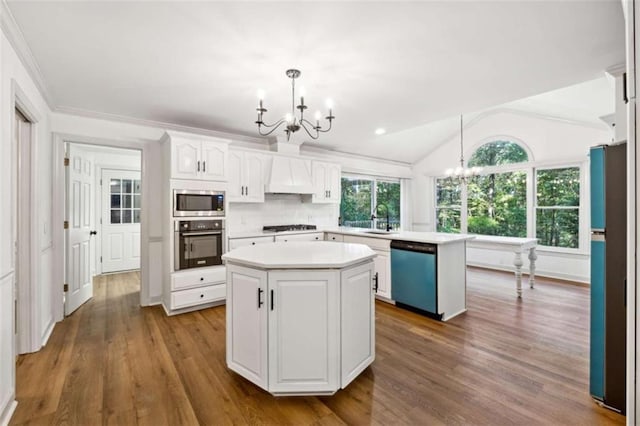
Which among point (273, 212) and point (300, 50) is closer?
point (300, 50)

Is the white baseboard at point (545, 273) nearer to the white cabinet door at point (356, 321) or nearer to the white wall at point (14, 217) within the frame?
the white cabinet door at point (356, 321)

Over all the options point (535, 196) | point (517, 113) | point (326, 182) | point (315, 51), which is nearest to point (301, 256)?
point (315, 51)

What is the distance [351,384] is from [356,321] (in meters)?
0.46

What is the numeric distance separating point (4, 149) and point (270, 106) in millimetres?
2343

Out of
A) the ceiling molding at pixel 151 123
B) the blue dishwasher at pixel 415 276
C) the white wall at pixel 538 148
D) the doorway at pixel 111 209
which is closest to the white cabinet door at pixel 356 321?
the blue dishwasher at pixel 415 276

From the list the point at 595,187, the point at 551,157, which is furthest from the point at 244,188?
the point at 551,157

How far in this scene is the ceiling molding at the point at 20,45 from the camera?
177 centimetres

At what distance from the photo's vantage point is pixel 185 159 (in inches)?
141

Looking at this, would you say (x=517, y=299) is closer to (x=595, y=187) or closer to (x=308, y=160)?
(x=595, y=187)

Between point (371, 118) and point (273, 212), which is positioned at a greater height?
point (371, 118)

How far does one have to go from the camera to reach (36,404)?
76.1 inches

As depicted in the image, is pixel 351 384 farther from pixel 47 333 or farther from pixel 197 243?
pixel 47 333

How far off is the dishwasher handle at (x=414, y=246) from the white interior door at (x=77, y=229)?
13.2ft

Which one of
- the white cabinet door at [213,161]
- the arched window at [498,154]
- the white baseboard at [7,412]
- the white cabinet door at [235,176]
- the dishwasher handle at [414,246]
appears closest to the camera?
the white baseboard at [7,412]
